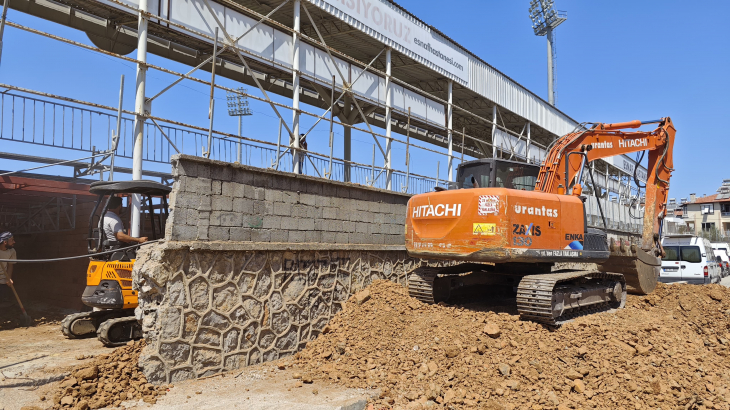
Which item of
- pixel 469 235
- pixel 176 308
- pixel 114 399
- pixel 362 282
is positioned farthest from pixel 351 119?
pixel 114 399

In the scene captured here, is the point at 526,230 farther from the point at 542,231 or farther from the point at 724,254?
the point at 724,254

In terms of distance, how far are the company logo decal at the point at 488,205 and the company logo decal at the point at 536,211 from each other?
1.07ft

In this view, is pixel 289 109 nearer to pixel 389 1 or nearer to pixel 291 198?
pixel 291 198

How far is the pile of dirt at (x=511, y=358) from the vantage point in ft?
17.9

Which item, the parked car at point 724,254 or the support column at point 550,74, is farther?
the support column at point 550,74

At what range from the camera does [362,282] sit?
29.4 ft

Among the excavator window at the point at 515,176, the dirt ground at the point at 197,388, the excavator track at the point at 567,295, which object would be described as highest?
the excavator window at the point at 515,176

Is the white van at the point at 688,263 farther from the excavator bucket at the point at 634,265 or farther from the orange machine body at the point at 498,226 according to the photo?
the orange machine body at the point at 498,226

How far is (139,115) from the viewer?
826 centimetres

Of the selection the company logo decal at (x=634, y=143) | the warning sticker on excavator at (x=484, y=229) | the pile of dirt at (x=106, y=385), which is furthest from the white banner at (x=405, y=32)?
the pile of dirt at (x=106, y=385)

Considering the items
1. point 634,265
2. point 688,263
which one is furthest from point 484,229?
point 688,263

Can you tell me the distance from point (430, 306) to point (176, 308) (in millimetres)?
4259

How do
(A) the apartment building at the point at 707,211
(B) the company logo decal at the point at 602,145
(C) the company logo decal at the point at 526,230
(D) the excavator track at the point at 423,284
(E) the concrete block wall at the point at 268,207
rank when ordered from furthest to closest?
(A) the apartment building at the point at 707,211 < (B) the company logo decal at the point at 602,145 < (D) the excavator track at the point at 423,284 < (C) the company logo decal at the point at 526,230 < (E) the concrete block wall at the point at 268,207

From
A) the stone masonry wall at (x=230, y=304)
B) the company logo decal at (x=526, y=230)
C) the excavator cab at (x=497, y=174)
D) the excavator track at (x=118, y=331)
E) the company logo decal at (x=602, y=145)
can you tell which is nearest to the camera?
the stone masonry wall at (x=230, y=304)
